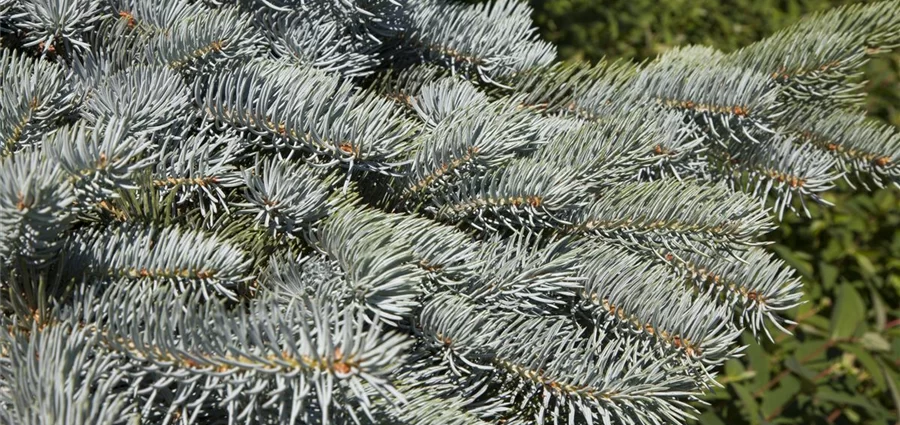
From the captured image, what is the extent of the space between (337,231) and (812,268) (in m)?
1.69

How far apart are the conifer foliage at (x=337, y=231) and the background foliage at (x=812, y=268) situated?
0.79 m

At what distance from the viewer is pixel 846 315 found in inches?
65.9

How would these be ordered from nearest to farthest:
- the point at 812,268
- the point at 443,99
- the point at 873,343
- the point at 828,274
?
the point at 443,99
the point at 873,343
the point at 828,274
the point at 812,268

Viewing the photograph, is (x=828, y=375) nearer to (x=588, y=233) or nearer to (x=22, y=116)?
(x=588, y=233)

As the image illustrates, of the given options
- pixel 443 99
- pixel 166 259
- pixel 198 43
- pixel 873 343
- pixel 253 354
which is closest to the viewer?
pixel 253 354

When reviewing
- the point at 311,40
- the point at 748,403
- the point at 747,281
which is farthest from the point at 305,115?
the point at 748,403

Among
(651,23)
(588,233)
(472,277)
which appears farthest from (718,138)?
(651,23)

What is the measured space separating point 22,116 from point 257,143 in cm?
Result: 18

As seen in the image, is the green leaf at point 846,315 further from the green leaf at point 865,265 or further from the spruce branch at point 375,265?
the spruce branch at point 375,265

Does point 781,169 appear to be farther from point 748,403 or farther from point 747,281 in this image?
point 748,403

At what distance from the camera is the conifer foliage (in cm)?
49

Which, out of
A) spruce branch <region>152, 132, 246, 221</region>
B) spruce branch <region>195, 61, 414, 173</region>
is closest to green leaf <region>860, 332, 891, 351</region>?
spruce branch <region>195, 61, 414, 173</region>

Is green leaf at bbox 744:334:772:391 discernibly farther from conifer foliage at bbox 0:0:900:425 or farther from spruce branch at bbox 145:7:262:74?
spruce branch at bbox 145:7:262:74

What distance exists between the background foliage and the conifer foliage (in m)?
0.79
